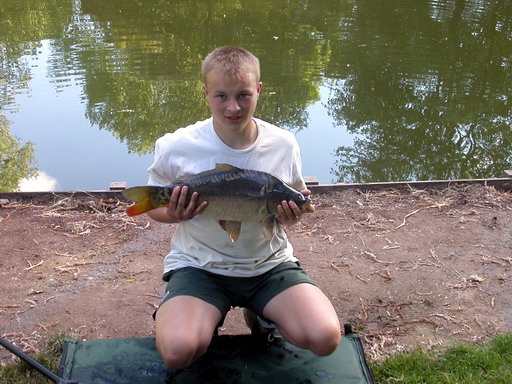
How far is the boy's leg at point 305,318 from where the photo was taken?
8.20ft

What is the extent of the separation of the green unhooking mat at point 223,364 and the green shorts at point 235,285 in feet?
1.01

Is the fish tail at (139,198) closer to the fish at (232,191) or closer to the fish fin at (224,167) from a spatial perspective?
the fish at (232,191)

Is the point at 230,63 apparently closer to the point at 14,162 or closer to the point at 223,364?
the point at 223,364

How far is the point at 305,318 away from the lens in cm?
254

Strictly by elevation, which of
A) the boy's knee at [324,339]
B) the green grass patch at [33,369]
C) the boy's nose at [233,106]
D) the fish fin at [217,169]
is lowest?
the green grass patch at [33,369]

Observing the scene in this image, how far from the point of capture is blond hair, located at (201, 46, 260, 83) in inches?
102

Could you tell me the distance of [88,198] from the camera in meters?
5.00

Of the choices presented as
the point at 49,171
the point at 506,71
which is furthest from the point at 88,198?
the point at 506,71

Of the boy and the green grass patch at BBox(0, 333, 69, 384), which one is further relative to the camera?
the green grass patch at BBox(0, 333, 69, 384)

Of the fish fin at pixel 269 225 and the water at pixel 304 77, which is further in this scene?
the water at pixel 304 77

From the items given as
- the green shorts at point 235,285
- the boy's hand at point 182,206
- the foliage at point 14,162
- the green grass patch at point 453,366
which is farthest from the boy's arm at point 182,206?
the foliage at point 14,162

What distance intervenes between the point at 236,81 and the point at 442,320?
2.05 m

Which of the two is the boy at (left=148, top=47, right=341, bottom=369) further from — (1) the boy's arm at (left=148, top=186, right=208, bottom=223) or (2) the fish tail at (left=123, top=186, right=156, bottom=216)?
(2) the fish tail at (left=123, top=186, right=156, bottom=216)

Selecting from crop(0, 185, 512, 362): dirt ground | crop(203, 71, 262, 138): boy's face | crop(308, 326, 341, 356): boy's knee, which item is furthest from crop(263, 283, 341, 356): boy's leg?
crop(203, 71, 262, 138): boy's face
